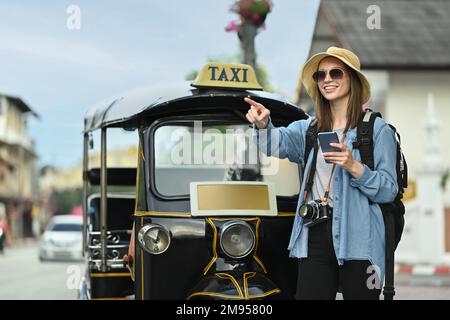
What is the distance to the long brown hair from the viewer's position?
4.20 metres

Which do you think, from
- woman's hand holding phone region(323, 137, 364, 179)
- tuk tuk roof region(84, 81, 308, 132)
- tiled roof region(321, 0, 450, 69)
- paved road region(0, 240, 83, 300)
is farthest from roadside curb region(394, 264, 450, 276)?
woman's hand holding phone region(323, 137, 364, 179)

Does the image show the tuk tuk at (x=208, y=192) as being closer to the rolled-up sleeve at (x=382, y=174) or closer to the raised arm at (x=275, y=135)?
the raised arm at (x=275, y=135)

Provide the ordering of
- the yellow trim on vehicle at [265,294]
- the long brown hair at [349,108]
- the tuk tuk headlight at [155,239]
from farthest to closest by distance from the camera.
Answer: the tuk tuk headlight at [155,239] < the yellow trim on vehicle at [265,294] < the long brown hair at [349,108]

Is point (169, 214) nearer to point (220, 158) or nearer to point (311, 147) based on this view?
point (220, 158)

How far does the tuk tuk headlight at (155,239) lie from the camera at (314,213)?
147 cm

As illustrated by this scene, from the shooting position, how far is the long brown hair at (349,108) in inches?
165

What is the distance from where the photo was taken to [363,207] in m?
4.06

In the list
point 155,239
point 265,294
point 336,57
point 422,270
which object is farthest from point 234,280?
point 422,270

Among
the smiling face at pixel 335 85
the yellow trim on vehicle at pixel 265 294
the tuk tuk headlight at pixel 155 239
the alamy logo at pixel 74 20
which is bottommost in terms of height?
the yellow trim on vehicle at pixel 265 294

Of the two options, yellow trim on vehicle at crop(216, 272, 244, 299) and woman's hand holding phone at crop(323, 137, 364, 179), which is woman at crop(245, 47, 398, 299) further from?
yellow trim on vehicle at crop(216, 272, 244, 299)

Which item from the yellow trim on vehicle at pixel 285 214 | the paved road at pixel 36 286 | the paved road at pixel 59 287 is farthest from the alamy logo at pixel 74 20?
the paved road at pixel 59 287

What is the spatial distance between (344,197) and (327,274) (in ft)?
1.30
